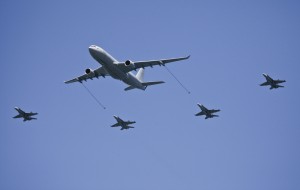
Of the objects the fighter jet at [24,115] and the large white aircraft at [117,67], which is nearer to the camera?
the large white aircraft at [117,67]

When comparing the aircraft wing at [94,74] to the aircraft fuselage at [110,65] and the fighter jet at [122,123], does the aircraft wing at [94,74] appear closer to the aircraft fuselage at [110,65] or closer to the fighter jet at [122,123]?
the aircraft fuselage at [110,65]

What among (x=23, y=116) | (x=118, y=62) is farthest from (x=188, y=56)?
(x=23, y=116)

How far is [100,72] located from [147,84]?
253 inches

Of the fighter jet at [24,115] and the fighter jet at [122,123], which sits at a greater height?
the fighter jet at [122,123]

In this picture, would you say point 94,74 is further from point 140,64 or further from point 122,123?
point 122,123

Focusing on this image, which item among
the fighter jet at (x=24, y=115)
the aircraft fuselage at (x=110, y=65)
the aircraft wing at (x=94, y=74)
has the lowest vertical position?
the fighter jet at (x=24, y=115)

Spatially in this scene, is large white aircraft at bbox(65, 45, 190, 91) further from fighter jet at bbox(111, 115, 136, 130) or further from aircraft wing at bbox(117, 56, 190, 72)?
fighter jet at bbox(111, 115, 136, 130)

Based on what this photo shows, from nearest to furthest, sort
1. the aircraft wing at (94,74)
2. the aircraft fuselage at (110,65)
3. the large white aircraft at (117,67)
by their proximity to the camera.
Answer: the aircraft fuselage at (110,65)
the large white aircraft at (117,67)
the aircraft wing at (94,74)

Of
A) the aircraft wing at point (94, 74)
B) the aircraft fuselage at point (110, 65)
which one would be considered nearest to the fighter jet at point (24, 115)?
the aircraft wing at point (94, 74)

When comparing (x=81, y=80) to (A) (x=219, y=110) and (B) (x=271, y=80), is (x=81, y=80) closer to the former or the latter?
(A) (x=219, y=110)

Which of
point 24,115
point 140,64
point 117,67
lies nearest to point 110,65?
point 117,67

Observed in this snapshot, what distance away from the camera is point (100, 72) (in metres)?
64.6

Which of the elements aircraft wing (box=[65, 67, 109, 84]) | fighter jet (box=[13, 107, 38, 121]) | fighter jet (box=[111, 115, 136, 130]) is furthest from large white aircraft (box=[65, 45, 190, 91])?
fighter jet (box=[13, 107, 38, 121])

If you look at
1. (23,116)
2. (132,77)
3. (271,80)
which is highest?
(271,80)
